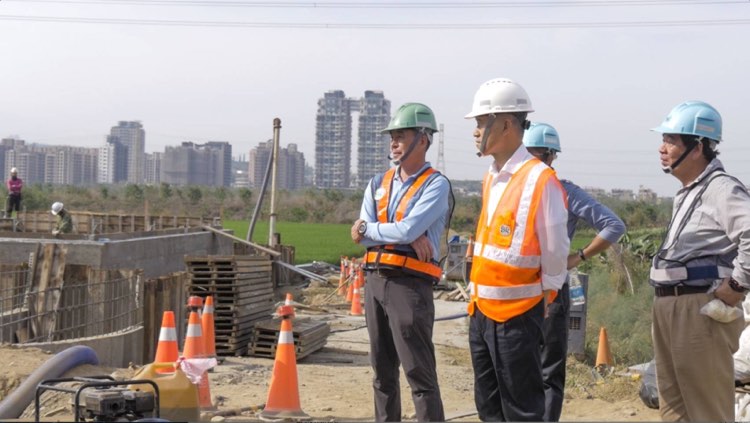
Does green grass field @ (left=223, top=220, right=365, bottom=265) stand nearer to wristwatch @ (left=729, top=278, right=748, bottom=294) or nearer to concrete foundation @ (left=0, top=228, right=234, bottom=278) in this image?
concrete foundation @ (left=0, top=228, right=234, bottom=278)

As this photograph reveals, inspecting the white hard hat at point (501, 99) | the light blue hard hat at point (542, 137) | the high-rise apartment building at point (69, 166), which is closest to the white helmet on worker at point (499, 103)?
the white hard hat at point (501, 99)

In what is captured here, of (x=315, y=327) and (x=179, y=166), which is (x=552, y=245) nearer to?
(x=315, y=327)

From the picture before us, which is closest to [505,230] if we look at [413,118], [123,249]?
[413,118]

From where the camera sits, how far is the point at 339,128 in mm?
148125

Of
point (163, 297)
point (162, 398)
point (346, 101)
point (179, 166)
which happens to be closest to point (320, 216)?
point (163, 297)

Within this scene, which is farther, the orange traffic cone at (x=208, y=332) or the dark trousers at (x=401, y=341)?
the orange traffic cone at (x=208, y=332)

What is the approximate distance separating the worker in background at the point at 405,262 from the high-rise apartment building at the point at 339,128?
123874mm

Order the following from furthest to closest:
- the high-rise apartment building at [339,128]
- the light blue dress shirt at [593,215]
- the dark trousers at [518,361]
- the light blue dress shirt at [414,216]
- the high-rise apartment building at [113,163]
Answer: the high-rise apartment building at [113,163] → the high-rise apartment building at [339,128] → the light blue dress shirt at [593,215] → the light blue dress shirt at [414,216] → the dark trousers at [518,361]

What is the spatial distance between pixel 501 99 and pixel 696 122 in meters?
1.17

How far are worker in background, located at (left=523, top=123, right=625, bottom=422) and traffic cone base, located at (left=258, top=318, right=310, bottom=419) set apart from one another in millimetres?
2347

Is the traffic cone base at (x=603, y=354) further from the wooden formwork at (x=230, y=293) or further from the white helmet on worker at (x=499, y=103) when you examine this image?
the white helmet on worker at (x=499, y=103)

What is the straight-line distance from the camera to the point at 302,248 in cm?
3922

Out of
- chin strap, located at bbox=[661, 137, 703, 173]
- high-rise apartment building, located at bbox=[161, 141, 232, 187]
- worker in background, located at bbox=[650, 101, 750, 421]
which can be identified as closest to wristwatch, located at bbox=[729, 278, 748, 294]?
worker in background, located at bbox=[650, 101, 750, 421]

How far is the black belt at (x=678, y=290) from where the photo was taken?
17.5ft
